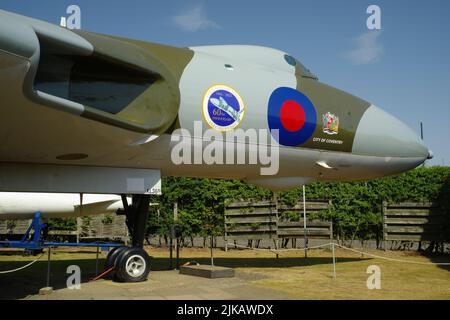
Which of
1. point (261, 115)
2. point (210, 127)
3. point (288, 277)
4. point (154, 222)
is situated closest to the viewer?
point (210, 127)

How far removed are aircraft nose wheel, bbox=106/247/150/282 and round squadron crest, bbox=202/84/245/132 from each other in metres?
2.81

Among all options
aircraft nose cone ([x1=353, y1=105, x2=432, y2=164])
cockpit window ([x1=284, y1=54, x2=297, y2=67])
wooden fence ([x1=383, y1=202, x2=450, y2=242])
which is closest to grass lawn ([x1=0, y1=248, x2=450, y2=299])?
aircraft nose cone ([x1=353, y1=105, x2=432, y2=164])

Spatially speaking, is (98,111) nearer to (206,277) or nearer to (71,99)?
(71,99)

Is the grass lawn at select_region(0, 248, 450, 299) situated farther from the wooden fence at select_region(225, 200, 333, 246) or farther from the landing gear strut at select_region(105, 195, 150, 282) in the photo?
the wooden fence at select_region(225, 200, 333, 246)

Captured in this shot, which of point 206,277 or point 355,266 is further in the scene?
point 355,266

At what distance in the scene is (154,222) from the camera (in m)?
19.1

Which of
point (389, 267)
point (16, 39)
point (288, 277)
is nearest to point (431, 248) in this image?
point (389, 267)

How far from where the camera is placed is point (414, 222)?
1638 centimetres

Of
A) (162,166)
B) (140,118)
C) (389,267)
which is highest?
(140,118)

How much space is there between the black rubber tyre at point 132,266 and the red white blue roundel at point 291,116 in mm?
3495

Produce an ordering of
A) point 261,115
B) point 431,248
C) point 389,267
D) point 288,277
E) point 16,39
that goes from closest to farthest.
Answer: point 16,39
point 261,115
point 288,277
point 389,267
point 431,248

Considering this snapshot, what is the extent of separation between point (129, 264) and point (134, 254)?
0.20m

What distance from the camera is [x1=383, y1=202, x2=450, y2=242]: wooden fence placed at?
629 inches

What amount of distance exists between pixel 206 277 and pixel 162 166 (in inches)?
96.4
